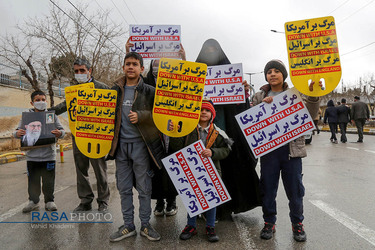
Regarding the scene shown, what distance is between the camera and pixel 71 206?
4.41 m

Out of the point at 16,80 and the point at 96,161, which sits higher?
the point at 16,80

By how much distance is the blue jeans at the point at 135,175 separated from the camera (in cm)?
319

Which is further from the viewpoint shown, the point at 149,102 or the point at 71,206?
the point at 71,206

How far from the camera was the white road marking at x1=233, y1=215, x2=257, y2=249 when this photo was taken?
294cm

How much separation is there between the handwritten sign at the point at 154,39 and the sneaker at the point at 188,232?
2494mm

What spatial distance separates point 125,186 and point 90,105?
3.20 feet

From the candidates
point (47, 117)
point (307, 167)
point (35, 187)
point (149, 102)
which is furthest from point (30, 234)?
point (307, 167)

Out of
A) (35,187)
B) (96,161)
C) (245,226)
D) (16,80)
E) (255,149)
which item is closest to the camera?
(255,149)

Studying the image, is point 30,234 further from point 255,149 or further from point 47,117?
point 255,149

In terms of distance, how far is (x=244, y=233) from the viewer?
10.7ft

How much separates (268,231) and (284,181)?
567 mm

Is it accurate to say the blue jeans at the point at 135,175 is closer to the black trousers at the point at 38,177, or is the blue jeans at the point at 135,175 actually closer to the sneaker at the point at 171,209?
the sneaker at the point at 171,209

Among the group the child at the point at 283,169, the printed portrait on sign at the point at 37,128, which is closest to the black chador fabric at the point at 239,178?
the child at the point at 283,169

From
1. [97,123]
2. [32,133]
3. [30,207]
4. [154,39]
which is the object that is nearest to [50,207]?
[30,207]
